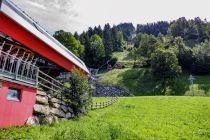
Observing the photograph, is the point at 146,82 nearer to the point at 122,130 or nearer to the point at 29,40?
the point at 29,40

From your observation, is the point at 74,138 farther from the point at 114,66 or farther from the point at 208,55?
the point at 114,66

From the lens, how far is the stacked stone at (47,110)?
64.6 ft

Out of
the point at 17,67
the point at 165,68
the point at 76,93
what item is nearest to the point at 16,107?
the point at 17,67

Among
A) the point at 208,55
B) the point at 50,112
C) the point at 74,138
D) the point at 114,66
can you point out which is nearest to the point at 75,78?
the point at 50,112

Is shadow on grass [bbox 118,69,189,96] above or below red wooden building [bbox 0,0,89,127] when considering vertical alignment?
above

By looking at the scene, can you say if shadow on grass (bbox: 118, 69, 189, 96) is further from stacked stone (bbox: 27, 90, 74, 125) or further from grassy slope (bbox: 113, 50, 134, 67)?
stacked stone (bbox: 27, 90, 74, 125)

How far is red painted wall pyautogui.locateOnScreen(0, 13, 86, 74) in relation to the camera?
19581mm

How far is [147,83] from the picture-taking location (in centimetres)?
8694

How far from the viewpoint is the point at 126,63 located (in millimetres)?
123125

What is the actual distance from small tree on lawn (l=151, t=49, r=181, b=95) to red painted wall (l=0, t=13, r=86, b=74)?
183 ft

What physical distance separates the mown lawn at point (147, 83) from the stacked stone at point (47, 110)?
58.2m

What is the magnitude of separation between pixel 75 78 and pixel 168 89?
193ft

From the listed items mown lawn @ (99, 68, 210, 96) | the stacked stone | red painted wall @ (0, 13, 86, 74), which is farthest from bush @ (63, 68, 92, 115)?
mown lawn @ (99, 68, 210, 96)

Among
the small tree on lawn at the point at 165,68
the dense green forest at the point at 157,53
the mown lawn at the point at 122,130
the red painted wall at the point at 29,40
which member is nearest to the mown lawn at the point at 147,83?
the small tree on lawn at the point at 165,68
